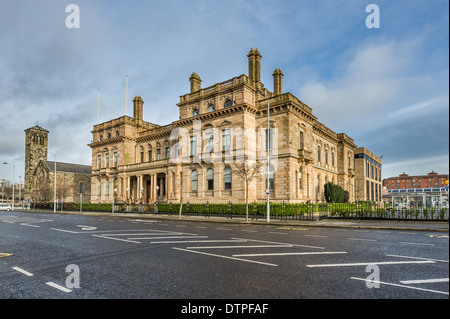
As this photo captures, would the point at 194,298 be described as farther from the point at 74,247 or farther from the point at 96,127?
the point at 96,127

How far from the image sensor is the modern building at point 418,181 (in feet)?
334

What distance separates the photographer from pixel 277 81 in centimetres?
3753

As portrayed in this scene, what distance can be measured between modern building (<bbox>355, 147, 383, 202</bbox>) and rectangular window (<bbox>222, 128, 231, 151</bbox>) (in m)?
33.5

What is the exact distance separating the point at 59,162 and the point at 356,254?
90327mm

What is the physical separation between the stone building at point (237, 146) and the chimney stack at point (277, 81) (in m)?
0.13

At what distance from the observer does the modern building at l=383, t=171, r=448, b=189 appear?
10194cm

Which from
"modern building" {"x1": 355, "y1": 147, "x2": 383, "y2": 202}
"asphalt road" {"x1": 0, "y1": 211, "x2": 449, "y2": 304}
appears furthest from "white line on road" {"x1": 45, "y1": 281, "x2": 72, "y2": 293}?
"modern building" {"x1": 355, "y1": 147, "x2": 383, "y2": 202}

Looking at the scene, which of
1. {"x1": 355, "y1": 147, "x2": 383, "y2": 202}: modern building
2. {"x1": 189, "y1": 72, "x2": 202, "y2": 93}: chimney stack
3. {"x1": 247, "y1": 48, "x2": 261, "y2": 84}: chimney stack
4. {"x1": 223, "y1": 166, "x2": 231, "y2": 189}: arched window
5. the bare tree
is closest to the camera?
the bare tree

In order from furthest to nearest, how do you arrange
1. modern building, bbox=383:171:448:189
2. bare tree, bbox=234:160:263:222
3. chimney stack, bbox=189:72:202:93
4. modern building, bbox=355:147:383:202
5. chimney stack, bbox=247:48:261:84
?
modern building, bbox=383:171:448:189
modern building, bbox=355:147:383:202
chimney stack, bbox=189:72:202:93
chimney stack, bbox=247:48:261:84
bare tree, bbox=234:160:263:222

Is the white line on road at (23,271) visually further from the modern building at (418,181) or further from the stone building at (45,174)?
the modern building at (418,181)

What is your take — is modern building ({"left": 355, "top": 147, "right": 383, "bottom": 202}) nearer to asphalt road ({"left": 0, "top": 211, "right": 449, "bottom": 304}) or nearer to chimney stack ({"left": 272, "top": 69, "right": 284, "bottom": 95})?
chimney stack ({"left": 272, "top": 69, "right": 284, "bottom": 95})

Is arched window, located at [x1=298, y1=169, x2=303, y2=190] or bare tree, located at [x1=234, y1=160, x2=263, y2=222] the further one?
arched window, located at [x1=298, y1=169, x2=303, y2=190]

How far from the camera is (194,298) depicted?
510 centimetres
